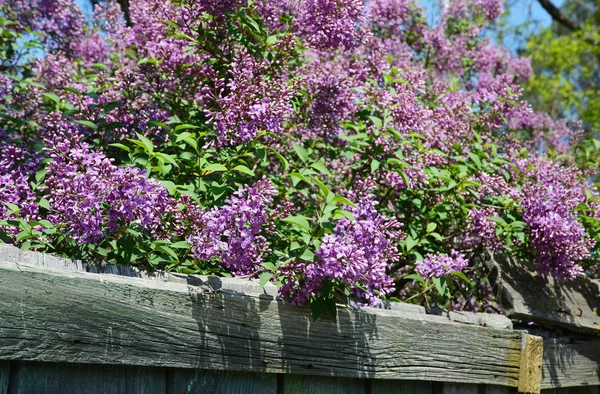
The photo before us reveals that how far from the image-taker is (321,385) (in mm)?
2570

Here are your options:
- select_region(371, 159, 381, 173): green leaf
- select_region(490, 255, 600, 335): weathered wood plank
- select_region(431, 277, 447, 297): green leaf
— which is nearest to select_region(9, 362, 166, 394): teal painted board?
select_region(431, 277, 447, 297): green leaf

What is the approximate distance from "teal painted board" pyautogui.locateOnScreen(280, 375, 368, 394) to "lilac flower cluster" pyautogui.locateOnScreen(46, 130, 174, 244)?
0.72 metres

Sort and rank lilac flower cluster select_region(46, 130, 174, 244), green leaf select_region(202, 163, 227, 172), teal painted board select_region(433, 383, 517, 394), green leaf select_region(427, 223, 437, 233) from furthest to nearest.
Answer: green leaf select_region(427, 223, 437, 233) < teal painted board select_region(433, 383, 517, 394) < green leaf select_region(202, 163, 227, 172) < lilac flower cluster select_region(46, 130, 174, 244)

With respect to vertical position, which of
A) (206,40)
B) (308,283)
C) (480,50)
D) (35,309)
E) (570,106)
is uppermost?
(570,106)

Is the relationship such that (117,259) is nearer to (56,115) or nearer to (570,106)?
(56,115)

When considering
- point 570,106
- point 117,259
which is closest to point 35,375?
point 117,259

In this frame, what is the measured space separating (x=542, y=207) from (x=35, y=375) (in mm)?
2535

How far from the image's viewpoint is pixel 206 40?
3.23 metres

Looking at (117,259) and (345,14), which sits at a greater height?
(345,14)

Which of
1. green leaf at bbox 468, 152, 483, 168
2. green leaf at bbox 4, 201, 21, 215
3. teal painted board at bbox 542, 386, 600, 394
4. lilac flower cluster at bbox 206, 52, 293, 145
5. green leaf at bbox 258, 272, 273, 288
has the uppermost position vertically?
green leaf at bbox 468, 152, 483, 168

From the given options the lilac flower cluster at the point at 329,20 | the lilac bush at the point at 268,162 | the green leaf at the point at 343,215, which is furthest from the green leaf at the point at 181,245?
the lilac flower cluster at the point at 329,20

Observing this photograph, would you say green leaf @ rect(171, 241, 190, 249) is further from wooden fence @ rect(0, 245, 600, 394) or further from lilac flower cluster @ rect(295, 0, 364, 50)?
lilac flower cluster @ rect(295, 0, 364, 50)

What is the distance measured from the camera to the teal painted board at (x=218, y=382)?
2.19 m

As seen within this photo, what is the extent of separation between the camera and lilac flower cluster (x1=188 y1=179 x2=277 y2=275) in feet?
7.59
